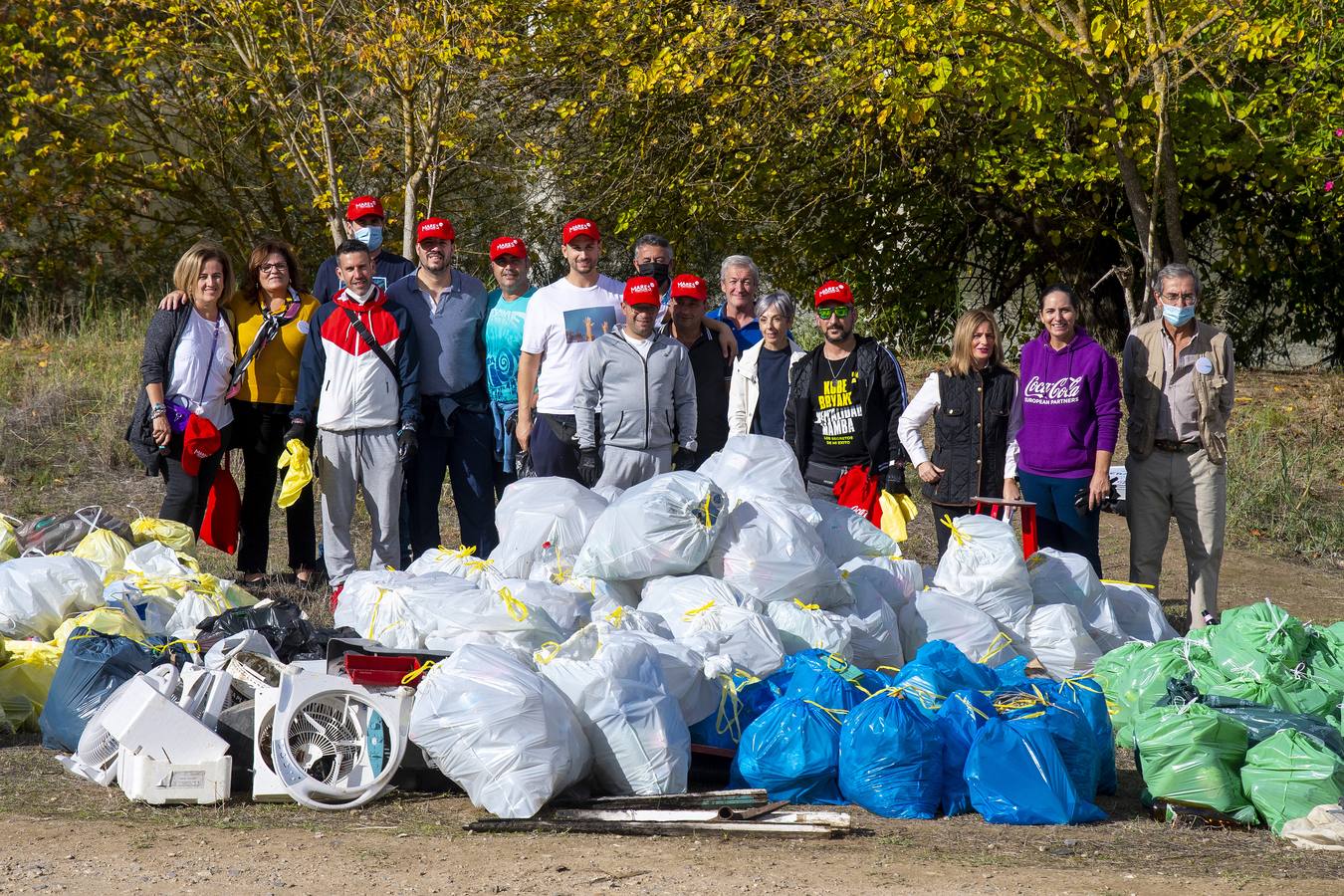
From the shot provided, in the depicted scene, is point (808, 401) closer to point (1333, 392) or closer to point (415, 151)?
point (415, 151)

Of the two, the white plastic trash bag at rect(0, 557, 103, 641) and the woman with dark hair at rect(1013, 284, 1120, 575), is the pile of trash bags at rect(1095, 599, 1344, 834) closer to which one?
the woman with dark hair at rect(1013, 284, 1120, 575)

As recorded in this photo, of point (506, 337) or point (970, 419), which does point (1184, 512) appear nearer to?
point (970, 419)

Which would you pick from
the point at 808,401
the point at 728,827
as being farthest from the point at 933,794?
the point at 808,401

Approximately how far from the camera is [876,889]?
3543 mm

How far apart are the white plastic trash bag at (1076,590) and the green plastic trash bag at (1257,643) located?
0.76 metres

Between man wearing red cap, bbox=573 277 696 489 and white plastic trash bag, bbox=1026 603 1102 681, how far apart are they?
167cm

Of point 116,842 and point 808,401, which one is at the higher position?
point 808,401

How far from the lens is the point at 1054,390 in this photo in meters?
6.35

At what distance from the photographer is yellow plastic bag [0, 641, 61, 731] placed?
208 inches

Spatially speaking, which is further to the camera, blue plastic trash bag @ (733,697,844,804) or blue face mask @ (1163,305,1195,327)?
blue face mask @ (1163,305,1195,327)

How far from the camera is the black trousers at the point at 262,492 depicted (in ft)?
22.9

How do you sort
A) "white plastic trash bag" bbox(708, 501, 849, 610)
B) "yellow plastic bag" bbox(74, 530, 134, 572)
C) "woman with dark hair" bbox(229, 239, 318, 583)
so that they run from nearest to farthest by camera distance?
"white plastic trash bag" bbox(708, 501, 849, 610)
"yellow plastic bag" bbox(74, 530, 134, 572)
"woman with dark hair" bbox(229, 239, 318, 583)

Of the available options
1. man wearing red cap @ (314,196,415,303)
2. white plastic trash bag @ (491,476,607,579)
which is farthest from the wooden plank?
man wearing red cap @ (314,196,415,303)

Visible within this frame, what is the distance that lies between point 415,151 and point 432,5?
1129 mm
